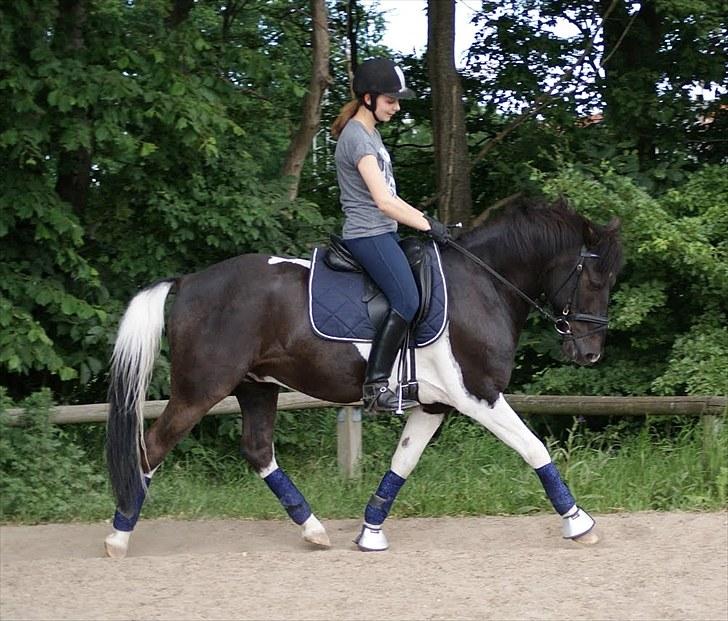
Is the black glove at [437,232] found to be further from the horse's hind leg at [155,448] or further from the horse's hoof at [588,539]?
the horse's hoof at [588,539]

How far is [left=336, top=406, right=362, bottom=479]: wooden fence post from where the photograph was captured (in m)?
8.36

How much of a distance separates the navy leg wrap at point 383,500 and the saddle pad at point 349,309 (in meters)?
0.91

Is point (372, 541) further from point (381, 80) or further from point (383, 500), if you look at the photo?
point (381, 80)

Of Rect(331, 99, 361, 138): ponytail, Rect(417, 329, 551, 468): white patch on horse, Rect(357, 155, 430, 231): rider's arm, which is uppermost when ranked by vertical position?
Rect(331, 99, 361, 138): ponytail

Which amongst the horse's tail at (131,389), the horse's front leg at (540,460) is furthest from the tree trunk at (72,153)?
the horse's front leg at (540,460)

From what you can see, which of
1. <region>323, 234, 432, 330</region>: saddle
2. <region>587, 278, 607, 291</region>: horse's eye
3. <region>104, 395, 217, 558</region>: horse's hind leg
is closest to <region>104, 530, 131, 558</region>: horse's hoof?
<region>104, 395, 217, 558</region>: horse's hind leg

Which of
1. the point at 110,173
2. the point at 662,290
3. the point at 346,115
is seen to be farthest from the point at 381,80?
the point at 110,173

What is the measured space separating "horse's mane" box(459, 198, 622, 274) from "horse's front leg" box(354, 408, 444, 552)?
1108mm

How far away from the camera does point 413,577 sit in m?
5.59

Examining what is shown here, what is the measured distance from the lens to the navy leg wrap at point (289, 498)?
669 cm

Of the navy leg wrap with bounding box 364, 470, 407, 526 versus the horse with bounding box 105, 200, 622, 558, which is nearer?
the horse with bounding box 105, 200, 622, 558

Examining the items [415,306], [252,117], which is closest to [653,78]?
[252,117]

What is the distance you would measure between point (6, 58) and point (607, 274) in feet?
14.9

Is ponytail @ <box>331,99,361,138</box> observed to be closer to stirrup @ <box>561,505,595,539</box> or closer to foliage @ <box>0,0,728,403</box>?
foliage @ <box>0,0,728,403</box>
